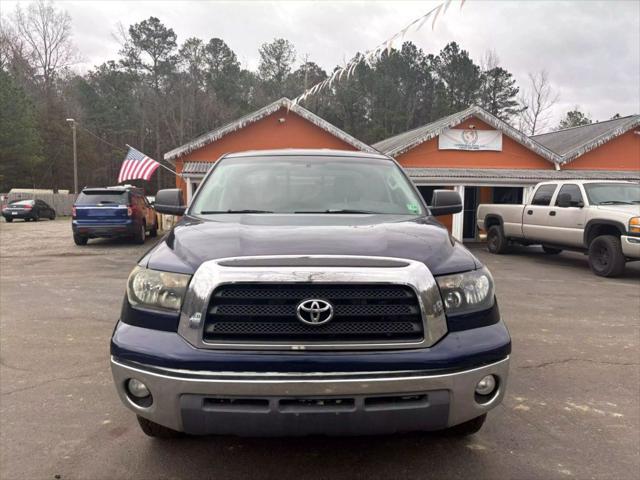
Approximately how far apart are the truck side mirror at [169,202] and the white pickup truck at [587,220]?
8.58m

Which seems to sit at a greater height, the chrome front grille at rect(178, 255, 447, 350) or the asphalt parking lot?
the chrome front grille at rect(178, 255, 447, 350)

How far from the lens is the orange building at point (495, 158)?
17.7 m

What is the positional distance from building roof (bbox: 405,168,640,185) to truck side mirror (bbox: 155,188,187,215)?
43.5ft

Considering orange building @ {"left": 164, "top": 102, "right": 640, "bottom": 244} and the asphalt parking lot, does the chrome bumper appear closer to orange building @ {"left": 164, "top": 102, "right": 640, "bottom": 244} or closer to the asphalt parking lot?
the asphalt parking lot

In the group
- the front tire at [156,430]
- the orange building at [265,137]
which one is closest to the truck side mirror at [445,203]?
the front tire at [156,430]

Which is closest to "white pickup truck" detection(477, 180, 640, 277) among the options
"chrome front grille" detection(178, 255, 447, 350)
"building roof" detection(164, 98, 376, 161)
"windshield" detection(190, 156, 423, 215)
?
"building roof" detection(164, 98, 376, 161)

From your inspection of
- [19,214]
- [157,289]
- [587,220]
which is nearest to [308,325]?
[157,289]

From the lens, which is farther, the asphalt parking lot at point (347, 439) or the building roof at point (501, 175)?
the building roof at point (501, 175)

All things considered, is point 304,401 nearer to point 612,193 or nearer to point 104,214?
point 612,193

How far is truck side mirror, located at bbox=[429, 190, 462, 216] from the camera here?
4039 millimetres

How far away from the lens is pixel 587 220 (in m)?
10.3

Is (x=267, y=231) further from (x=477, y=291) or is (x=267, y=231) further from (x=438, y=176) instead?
(x=438, y=176)

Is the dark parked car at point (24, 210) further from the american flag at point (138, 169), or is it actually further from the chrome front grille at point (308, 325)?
the chrome front grille at point (308, 325)

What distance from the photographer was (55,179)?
173 feet
